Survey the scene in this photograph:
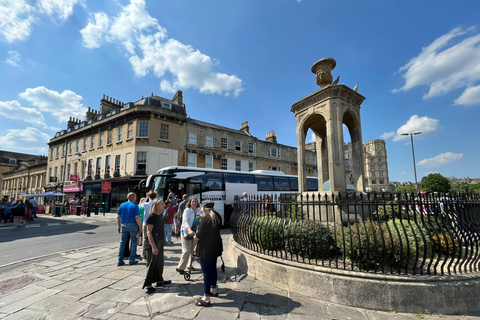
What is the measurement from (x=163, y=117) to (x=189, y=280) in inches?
872

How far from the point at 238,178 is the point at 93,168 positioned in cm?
2142

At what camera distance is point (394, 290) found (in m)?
3.37

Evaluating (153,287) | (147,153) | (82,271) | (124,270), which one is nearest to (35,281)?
(82,271)

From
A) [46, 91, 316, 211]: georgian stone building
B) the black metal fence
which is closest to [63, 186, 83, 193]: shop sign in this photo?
[46, 91, 316, 211]: georgian stone building

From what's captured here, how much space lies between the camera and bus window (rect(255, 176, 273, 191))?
15402 millimetres

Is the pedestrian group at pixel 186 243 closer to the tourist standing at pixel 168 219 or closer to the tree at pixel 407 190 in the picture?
the tourist standing at pixel 168 219

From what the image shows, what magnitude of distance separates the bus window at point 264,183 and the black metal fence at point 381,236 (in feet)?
32.0

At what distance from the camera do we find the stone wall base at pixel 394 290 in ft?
10.9

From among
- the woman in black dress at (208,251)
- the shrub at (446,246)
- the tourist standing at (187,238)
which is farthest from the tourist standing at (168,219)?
the shrub at (446,246)

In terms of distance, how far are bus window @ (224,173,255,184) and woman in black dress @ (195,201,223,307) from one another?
9899 millimetres

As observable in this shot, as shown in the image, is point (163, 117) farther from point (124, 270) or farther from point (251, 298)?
point (251, 298)

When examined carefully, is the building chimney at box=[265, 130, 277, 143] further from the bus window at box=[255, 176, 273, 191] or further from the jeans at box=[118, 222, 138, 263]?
the jeans at box=[118, 222, 138, 263]

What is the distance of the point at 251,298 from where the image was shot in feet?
12.6

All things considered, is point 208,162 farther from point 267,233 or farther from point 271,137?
point 267,233
